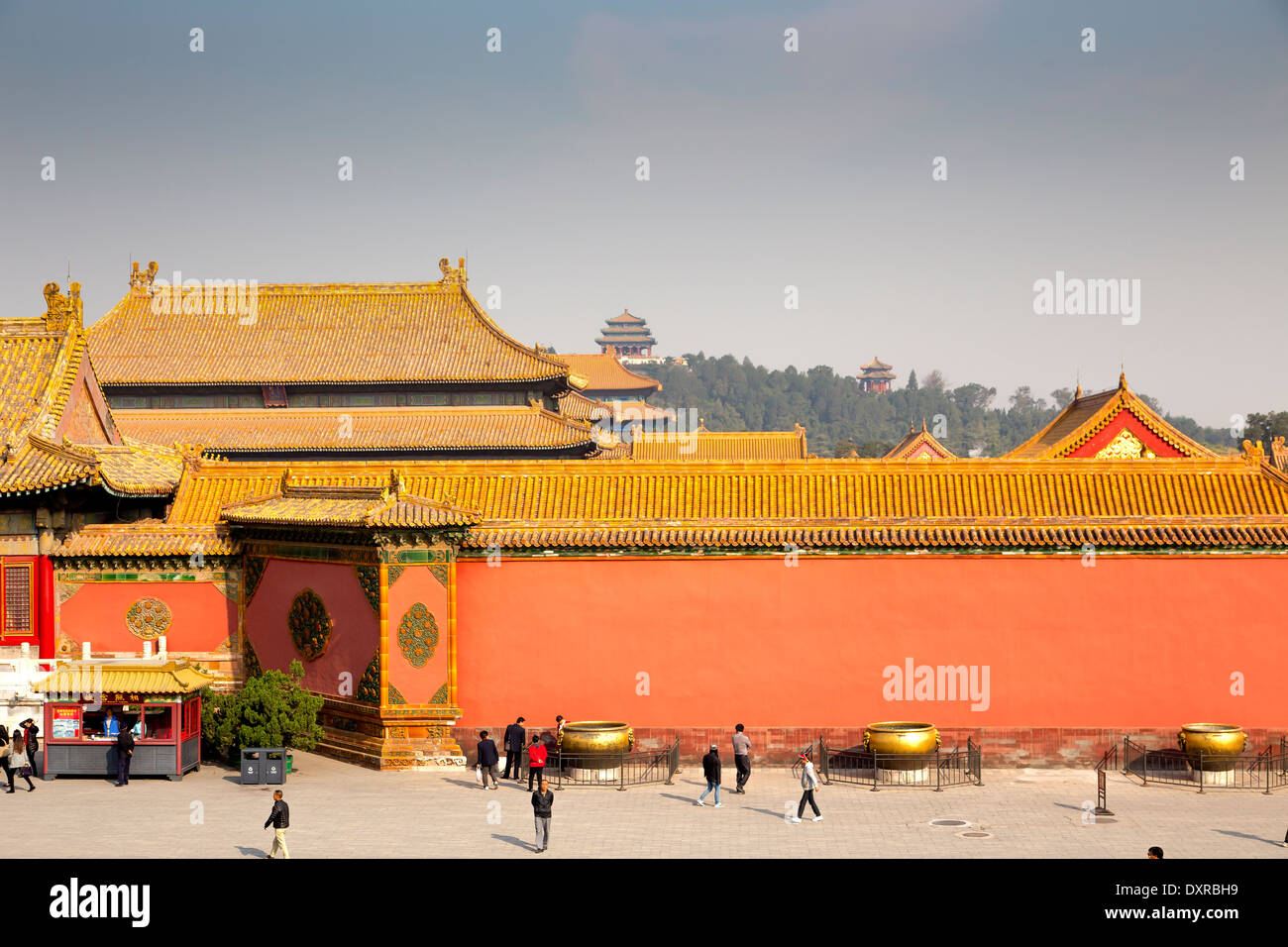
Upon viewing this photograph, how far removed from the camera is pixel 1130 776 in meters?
28.6

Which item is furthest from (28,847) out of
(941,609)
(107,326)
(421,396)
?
(107,326)

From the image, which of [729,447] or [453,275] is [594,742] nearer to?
[453,275]

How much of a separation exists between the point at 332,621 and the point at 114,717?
14.5ft

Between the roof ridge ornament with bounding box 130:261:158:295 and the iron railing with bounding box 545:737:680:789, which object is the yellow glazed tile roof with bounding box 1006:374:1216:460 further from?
the roof ridge ornament with bounding box 130:261:158:295

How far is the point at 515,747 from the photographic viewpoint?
2878 cm

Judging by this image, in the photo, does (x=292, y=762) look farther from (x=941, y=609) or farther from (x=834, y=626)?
(x=941, y=609)

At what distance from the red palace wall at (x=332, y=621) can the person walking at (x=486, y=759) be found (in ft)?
12.0

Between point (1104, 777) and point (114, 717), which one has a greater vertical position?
point (114, 717)

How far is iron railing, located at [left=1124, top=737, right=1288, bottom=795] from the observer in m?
28.0

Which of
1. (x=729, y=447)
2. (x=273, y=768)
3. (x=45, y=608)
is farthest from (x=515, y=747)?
(x=729, y=447)

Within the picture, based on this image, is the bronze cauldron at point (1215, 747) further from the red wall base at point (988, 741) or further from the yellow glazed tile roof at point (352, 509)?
the yellow glazed tile roof at point (352, 509)

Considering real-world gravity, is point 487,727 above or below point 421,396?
below

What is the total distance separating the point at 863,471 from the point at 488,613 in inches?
324
